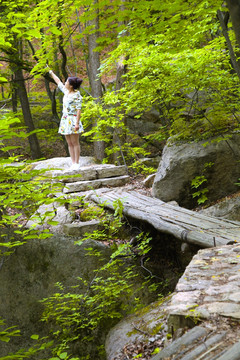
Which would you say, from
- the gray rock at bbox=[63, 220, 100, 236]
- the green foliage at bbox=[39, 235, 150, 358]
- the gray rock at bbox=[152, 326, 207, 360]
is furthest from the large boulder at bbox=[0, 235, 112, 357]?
the gray rock at bbox=[152, 326, 207, 360]

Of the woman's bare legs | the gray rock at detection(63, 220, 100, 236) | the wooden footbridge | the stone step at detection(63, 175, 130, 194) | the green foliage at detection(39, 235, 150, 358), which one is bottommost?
the green foliage at detection(39, 235, 150, 358)

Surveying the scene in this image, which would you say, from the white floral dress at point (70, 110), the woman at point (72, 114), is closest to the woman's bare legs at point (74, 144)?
the woman at point (72, 114)

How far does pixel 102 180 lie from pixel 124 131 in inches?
119

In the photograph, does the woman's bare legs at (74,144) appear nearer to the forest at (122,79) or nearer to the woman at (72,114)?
the woman at (72,114)

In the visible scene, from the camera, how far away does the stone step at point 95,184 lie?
6.77 meters

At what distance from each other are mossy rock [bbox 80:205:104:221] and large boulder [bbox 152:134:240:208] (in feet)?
3.87

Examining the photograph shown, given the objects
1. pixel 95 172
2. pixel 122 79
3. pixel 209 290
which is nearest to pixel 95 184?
pixel 95 172

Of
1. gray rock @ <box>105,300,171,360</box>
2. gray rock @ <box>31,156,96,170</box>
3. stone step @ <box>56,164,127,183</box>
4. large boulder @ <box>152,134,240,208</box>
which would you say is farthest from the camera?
gray rock @ <box>31,156,96,170</box>

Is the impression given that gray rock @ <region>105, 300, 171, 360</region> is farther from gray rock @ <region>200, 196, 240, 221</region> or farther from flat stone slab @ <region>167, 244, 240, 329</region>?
gray rock @ <region>200, 196, 240, 221</region>

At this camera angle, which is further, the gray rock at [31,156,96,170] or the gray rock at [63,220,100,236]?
the gray rock at [31,156,96,170]

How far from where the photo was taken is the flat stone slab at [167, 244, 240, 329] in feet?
6.91

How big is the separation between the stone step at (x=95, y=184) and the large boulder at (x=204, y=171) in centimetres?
134

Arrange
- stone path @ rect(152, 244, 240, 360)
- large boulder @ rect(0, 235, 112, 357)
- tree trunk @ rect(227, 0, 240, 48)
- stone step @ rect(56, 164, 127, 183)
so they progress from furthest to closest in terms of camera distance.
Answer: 1. stone step @ rect(56, 164, 127, 183)
2. large boulder @ rect(0, 235, 112, 357)
3. tree trunk @ rect(227, 0, 240, 48)
4. stone path @ rect(152, 244, 240, 360)

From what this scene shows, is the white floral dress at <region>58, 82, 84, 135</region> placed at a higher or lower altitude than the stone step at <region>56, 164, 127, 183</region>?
higher
